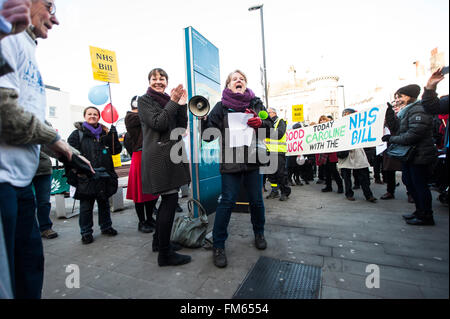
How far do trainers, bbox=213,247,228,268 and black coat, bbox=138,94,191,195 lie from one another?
801 millimetres

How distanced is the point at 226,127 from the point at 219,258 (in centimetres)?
138

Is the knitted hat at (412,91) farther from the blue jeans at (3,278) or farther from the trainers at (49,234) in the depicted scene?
the trainers at (49,234)

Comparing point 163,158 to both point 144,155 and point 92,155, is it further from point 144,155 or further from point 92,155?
point 92,155

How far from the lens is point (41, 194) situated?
3.38 meters

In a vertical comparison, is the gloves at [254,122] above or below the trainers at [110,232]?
above

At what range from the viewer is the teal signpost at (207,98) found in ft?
10.6

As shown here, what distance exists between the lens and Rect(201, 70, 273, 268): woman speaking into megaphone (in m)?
2.35

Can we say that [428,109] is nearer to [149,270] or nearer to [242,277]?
[242,277]

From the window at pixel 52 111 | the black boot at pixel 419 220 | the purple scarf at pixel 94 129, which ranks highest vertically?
the window at pixel 52 111

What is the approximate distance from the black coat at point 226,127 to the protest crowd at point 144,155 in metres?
0.01

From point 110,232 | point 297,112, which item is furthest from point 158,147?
point 297,112

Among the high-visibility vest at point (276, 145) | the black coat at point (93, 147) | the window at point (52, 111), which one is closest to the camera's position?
the black coat at point (93, 147)

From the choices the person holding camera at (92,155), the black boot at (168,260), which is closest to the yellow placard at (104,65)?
the person holding camera at (92,155)
